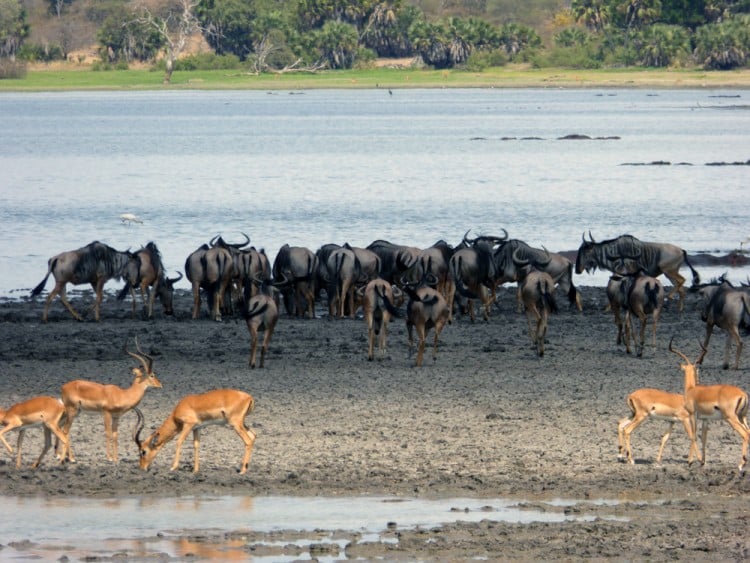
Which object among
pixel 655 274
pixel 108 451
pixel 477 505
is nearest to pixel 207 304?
pixel 655 274

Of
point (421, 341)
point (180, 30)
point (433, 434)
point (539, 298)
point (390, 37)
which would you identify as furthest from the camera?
point (180, 30)

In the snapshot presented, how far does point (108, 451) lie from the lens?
11.7 metres

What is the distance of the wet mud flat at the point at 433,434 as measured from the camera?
10016mm

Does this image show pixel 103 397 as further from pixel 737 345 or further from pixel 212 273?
pixel 212 273

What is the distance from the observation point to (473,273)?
65.4ft

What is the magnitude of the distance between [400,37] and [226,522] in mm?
124484

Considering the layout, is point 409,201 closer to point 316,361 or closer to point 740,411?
point 316,361

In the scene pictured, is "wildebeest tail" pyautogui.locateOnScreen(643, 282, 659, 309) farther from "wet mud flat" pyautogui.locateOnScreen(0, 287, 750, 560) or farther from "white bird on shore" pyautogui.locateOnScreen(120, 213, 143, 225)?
"white bird on shore" pyautogui.locateOnScreen(120, 213, 143, 225)

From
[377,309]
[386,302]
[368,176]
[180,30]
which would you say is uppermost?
[386,302]

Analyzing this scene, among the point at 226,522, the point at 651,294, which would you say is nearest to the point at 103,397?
the point at 226,522

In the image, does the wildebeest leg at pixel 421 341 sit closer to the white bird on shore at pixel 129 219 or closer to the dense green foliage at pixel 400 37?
the white bird on shore at pixel 129 219

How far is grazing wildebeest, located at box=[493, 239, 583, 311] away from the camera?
2058cm

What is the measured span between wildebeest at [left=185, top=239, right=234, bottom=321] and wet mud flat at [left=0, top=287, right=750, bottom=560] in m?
0.80

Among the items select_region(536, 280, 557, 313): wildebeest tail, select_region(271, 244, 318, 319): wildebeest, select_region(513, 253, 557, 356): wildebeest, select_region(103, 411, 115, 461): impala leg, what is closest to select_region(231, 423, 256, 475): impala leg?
select_region(103, 411, 115, 461): impala leg
